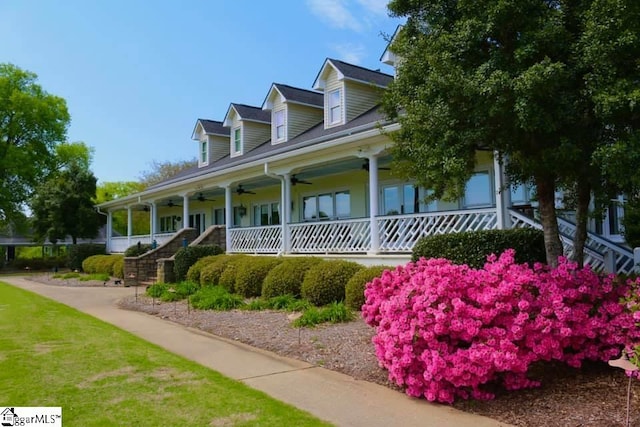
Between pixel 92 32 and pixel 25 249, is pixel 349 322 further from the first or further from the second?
pixel 25 249

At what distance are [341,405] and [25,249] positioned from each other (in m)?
57.3

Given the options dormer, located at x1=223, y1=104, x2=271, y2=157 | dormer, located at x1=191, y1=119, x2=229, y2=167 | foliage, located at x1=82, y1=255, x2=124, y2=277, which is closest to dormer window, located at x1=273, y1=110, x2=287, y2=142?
dormer, located at x1=223, y1=104, x2=271, y2=157

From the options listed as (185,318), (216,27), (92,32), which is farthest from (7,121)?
(185,318)

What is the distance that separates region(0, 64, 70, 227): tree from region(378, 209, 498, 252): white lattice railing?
34.9 m

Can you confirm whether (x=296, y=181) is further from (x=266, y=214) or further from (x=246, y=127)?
(x=246, y=127)

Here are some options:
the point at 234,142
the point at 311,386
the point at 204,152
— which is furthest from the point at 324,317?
the point at 204,152

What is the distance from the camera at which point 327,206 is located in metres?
18.6

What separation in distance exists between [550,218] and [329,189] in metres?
12.3

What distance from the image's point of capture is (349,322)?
899 centimetres

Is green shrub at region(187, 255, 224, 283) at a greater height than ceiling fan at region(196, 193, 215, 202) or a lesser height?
lesser

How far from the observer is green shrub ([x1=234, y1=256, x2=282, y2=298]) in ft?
42.7

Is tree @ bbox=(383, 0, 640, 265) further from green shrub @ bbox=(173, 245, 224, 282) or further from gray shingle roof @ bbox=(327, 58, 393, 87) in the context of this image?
green shrub @ bbox=(173, 245, 224, 282)

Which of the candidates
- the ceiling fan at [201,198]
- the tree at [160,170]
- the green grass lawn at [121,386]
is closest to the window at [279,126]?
the ceiling fan at [201,198]

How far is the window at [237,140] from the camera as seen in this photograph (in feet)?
77.7
